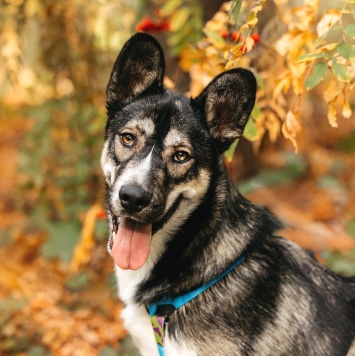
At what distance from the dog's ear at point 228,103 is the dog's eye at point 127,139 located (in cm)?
43

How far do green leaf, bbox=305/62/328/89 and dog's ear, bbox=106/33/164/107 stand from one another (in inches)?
33.9

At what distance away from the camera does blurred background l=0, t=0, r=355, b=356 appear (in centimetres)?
380

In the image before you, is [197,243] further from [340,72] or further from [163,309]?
[340,72]

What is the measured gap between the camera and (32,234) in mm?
5910

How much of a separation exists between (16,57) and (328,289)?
354 cm

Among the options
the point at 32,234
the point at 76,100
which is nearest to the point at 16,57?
the point at 76,100

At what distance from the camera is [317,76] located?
2488 millimetres

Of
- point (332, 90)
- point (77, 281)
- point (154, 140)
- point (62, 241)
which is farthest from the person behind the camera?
point (62, 241)

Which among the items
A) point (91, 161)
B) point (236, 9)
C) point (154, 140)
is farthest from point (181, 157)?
point (91, 161)

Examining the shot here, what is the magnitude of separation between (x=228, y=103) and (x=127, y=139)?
1.94 ft

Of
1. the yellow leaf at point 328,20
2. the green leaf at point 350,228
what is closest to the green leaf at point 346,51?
the yellow leaf at point 328,20

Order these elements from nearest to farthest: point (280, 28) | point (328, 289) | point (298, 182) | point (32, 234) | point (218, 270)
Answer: point (218, 270), point (328, 289), point (280, 28), point (32, 234), point (298, 182)

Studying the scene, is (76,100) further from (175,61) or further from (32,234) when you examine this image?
(32,234)

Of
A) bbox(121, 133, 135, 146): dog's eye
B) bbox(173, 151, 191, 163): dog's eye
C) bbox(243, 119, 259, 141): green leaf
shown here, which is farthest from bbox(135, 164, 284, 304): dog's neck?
bbox(121, 133, 135, 146): dog's eye
